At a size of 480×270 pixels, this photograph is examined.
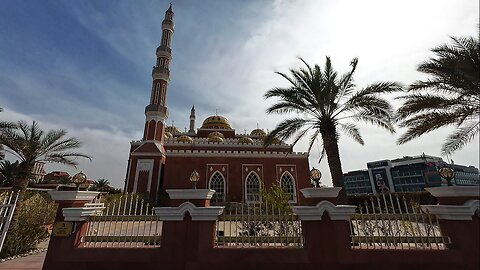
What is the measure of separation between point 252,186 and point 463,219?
55.6 ft

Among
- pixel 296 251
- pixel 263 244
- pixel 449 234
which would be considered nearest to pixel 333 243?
pixel 296 251

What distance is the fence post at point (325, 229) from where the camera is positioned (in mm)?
4414

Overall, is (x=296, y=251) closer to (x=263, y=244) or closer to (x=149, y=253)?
(x=263, y=244)

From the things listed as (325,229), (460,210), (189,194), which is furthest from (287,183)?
(189,194)

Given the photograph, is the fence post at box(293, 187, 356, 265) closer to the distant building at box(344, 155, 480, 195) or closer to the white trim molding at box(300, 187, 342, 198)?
the white trim molding at box(300, 187, 342, 198)

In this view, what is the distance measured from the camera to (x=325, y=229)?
14.9ft

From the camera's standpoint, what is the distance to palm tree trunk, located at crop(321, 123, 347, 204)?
8.16 m

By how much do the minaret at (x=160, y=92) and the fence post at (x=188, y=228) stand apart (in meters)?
19.4

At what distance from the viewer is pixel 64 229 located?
4.69m

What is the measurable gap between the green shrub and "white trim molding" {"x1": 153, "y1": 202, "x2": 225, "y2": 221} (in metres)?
5.90

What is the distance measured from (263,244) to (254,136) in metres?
25.4

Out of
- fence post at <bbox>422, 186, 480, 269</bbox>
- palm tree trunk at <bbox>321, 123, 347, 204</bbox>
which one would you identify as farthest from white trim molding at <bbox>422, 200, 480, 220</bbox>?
palm tree trunk at <bbox>321, 123, 347, 204</bbox>

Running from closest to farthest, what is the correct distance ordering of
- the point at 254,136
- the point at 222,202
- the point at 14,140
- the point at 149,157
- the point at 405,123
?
the point at 405,123, the point at 14,140, the point at 222,202, the point at 149,157, the point at 254,136

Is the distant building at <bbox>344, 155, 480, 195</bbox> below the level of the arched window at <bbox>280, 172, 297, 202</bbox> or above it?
above
